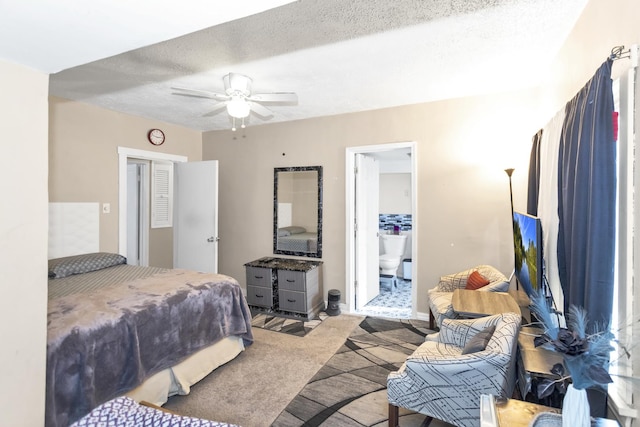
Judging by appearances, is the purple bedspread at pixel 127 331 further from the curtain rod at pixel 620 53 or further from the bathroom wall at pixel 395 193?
the bathroom wall at pixel 395 193

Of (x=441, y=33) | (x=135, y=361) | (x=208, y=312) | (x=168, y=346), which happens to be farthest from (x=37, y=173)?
(x=441, y=33)

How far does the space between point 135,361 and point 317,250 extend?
99.8 inches

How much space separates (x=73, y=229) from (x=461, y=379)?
3976mm

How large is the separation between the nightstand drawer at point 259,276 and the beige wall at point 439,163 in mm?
497

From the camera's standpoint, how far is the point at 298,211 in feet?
14.4

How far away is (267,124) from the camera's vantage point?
178 inches

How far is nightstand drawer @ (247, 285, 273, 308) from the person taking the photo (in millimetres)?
4039

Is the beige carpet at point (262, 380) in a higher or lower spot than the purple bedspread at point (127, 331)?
lower

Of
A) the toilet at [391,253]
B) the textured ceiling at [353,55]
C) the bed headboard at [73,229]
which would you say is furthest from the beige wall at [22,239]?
the toilet at [391,253]

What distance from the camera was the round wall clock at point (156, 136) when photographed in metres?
4.26

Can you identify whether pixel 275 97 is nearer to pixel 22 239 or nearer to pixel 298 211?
pixel 22 239

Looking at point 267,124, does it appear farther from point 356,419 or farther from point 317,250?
point 356,419

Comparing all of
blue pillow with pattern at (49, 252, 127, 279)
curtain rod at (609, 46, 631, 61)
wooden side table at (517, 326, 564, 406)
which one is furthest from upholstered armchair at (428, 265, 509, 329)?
blue pillow with pattern at (49, 252, 127, 279)

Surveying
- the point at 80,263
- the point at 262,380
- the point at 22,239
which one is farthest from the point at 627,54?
the point at 80,263
